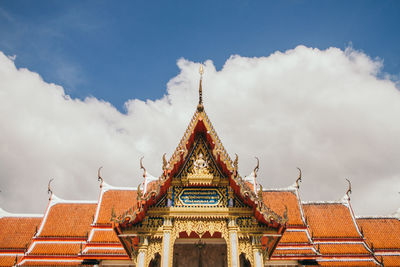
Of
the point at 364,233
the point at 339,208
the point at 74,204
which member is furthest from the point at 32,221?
the point at 364,233

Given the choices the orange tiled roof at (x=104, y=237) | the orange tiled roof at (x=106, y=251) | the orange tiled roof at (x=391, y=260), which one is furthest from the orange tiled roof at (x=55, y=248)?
the orange tiled roof at (x=391, y=260)

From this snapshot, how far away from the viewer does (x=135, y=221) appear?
9656 millimetres

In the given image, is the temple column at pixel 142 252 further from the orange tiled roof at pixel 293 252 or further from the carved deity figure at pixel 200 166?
the orange tiled roof at pixel 293 252

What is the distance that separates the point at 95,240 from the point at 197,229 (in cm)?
936

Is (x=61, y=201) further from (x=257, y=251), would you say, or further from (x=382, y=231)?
(x=382, y=231)

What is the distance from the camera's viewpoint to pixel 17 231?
64.6ft

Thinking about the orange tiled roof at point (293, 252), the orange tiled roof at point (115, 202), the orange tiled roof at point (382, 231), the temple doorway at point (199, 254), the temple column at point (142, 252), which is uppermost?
the orange tiled roof at point (115, 202)

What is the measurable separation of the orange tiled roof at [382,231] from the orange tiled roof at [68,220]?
17.1 m

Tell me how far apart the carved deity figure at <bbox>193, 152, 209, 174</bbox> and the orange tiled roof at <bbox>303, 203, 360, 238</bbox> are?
10.7 metres

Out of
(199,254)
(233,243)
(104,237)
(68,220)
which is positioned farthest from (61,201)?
(233,243)

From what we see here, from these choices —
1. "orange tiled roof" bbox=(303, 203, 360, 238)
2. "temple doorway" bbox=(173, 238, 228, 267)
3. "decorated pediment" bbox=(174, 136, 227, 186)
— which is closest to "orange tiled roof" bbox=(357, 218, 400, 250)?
"orange tiled roof" bbox=(303, 203, 360, 238)

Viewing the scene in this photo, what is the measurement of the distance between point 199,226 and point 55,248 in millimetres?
11779

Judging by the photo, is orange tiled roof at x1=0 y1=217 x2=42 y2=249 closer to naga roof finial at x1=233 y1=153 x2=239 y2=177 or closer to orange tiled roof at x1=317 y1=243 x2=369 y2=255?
naga roof finial at x1=233 y1=153 x2=239 y2=177

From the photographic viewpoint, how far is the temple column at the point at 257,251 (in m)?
9.31
